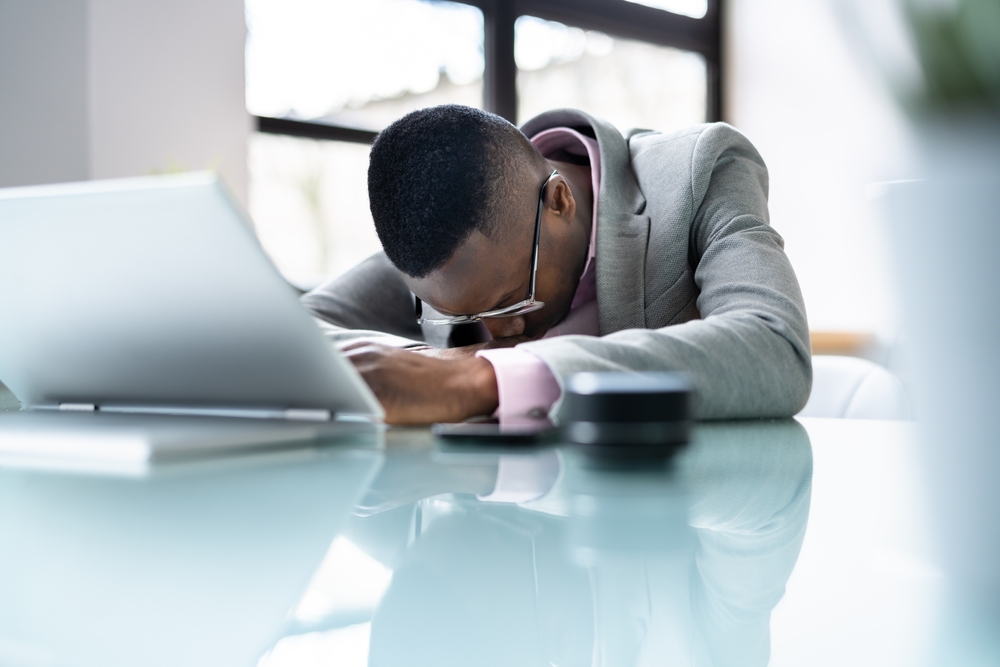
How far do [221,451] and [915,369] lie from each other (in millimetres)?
367

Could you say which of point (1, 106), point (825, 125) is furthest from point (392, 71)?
point (825, 125)

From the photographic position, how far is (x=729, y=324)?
0.78 meters

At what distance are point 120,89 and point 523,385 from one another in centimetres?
264

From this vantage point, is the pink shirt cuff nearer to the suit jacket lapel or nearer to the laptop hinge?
the laptop hinge

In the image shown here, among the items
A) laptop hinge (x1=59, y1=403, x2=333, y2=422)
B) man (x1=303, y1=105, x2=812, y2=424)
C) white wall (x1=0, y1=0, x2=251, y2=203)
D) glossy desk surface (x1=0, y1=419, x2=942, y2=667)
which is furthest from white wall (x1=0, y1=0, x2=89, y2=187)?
glossy desk surface (x1=0, y1=419, x2=942, y2=667)

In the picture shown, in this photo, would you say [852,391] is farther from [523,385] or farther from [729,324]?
[523,385]

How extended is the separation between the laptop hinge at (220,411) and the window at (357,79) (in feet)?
7.06

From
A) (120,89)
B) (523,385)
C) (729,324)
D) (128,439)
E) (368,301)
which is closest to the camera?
(128,439)

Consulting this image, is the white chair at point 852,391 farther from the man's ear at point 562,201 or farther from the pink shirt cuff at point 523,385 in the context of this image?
the pink shirt cuff at point 523,385

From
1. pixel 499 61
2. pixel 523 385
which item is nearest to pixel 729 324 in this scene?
pixel 523 385

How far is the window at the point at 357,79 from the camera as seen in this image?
3143mm

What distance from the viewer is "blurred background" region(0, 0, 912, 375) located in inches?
105

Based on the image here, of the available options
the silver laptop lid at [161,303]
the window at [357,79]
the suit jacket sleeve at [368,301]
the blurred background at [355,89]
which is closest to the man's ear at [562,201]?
the suit jacket sleeve at [368,301]

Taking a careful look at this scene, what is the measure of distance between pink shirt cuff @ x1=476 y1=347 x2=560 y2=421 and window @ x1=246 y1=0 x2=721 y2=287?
223 cm
